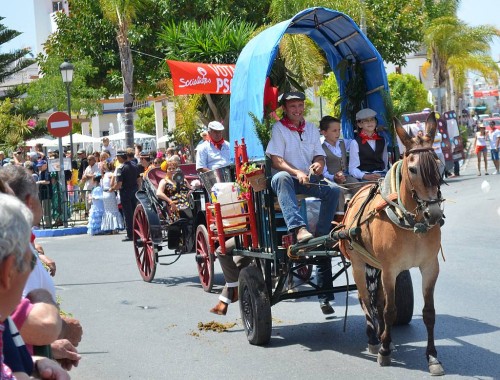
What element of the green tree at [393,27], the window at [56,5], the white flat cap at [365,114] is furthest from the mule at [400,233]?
the window at [56,5]

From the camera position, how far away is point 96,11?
3897 centimetres

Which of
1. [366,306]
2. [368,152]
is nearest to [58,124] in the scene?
[368,152]

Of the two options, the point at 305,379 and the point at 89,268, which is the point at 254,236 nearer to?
the point at 305,379

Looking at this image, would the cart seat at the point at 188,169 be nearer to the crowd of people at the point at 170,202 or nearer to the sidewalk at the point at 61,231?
the crowd of people at the point at 170,202

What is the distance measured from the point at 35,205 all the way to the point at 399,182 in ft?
12.9

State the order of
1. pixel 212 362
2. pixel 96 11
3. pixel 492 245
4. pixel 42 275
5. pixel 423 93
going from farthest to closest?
pixel 423 93, pixel 96 11, pixel 492 245, pixel 212 362, pixel 42 275

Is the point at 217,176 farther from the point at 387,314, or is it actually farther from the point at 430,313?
the point at 430,313

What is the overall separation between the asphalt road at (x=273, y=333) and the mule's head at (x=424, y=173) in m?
1.35

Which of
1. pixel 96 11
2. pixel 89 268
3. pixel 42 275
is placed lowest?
pixel 89 268

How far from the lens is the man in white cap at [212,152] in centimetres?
1352

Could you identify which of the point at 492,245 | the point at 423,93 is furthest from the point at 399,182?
the point at 423,93

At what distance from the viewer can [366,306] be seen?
8539 millimetres

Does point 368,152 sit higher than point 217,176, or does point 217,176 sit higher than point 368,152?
point 368,152

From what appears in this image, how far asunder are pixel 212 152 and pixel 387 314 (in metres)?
6.05
